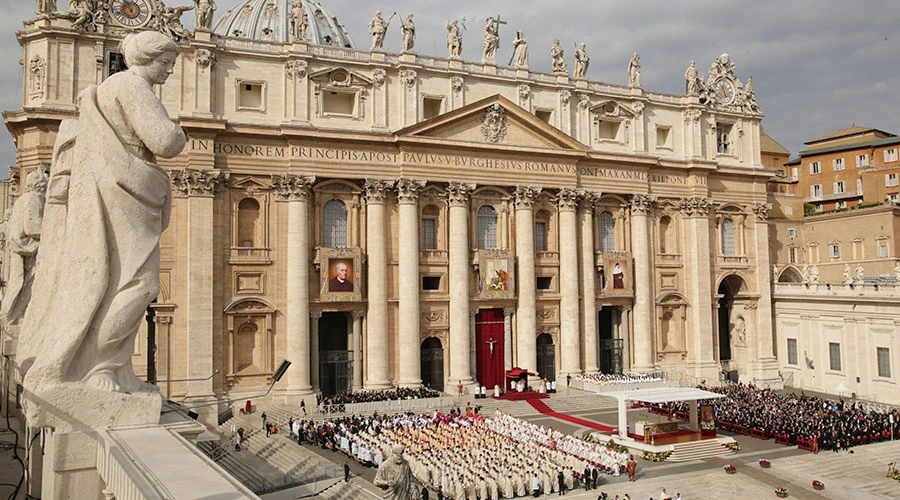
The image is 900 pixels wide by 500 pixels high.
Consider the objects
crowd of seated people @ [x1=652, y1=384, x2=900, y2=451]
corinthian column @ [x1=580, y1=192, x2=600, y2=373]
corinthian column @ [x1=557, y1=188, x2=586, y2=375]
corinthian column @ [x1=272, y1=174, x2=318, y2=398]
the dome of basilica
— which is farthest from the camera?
the dome of basilica

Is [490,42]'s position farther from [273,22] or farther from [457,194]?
[273,22]

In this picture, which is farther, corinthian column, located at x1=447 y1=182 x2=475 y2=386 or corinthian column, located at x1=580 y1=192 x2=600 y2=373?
corinthian column, located at x1=580 y1=192 x2=600 y2=373

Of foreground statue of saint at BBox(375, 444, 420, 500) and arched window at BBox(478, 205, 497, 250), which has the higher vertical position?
arched window at BBox(478, 205, 497, 250)

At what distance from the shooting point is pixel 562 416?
3597 cm

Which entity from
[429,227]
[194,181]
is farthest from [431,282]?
[194,181]

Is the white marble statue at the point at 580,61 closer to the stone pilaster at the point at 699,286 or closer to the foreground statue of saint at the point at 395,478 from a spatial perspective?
the stone pilaster at the point at 699,286

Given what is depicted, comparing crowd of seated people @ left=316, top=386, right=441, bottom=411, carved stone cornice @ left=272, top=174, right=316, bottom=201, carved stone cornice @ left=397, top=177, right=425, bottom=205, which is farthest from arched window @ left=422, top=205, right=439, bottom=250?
crowd of seated people @ left=316, top=386, right=441, bottom=411

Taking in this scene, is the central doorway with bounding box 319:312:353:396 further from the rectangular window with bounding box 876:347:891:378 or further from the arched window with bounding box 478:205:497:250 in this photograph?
the rectangular window with bounding box 876:347:891:378

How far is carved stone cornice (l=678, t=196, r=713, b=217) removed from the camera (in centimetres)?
4794

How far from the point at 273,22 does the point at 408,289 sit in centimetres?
3677

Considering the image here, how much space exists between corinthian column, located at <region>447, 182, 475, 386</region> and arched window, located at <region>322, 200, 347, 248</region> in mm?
6047

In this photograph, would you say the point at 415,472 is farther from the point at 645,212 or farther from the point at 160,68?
the point at 645,212

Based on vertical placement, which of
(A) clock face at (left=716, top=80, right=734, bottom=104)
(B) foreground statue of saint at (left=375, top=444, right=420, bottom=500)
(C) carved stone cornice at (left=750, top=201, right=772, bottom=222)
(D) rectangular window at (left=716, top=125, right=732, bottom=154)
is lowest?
(B) foreground statue of saint at (left=375, top=444, right=420, bottom=500)

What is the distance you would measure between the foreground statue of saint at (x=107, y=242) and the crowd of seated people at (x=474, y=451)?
15953mm
